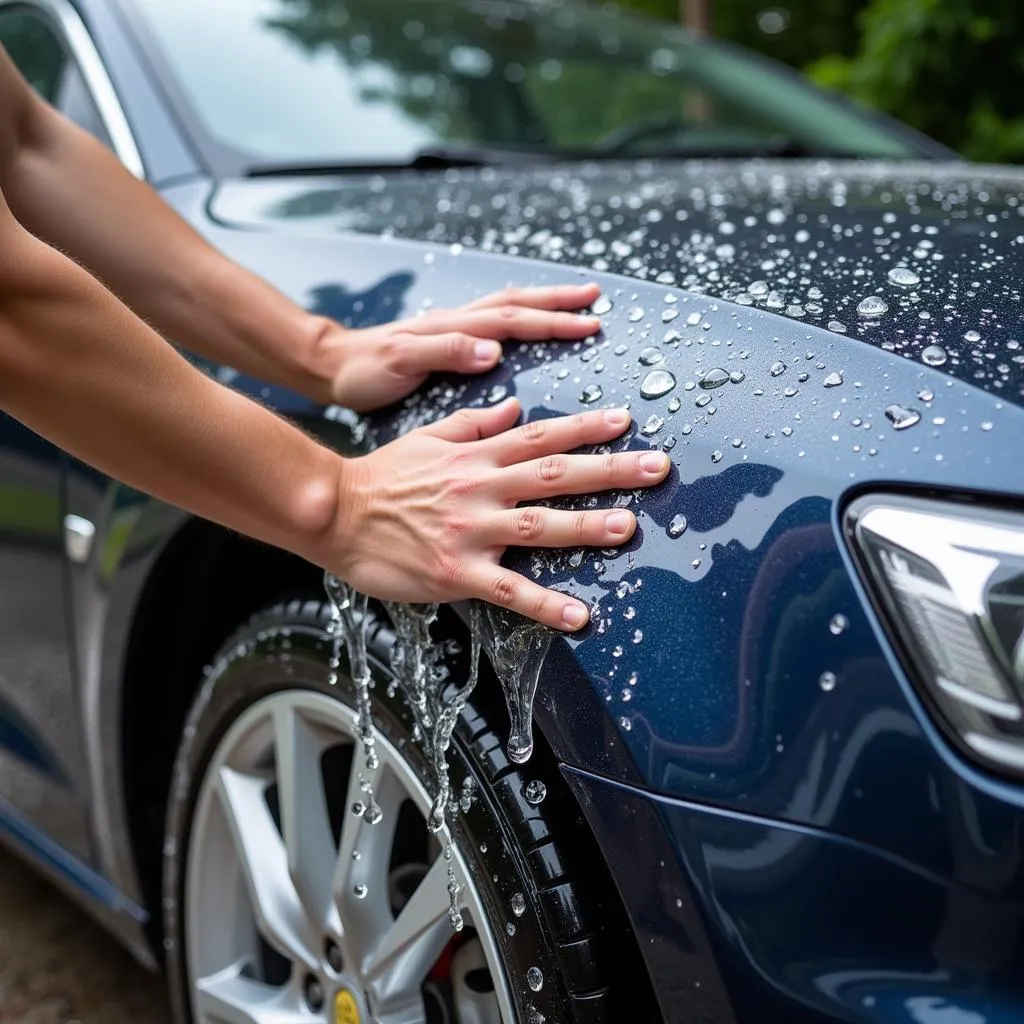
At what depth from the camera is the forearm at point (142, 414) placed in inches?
43.9

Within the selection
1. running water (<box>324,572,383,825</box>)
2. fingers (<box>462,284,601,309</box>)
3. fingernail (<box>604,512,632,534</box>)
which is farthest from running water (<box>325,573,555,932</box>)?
fingers (<box>462,284,601,309</box>)

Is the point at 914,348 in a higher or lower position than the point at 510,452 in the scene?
higher

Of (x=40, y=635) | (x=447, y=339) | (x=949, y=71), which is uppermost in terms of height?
(x=949, y=71)

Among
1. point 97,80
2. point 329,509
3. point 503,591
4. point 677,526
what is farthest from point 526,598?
point 97,80

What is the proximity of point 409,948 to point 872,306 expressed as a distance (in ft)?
2.54

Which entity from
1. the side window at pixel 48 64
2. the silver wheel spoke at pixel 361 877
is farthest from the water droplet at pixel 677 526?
the side window at pixel 48 64

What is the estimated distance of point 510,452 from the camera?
1.14 metres

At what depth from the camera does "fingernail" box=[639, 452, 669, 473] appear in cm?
103

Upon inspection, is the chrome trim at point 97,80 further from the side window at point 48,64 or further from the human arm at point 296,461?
the human arm at point 296,461

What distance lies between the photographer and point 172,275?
1.60m

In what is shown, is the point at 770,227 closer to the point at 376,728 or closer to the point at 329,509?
the point at 329,509

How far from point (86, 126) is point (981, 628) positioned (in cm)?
164

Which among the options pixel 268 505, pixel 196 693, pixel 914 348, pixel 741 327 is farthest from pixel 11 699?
pixel 914 348

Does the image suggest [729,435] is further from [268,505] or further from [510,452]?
[268,505]
